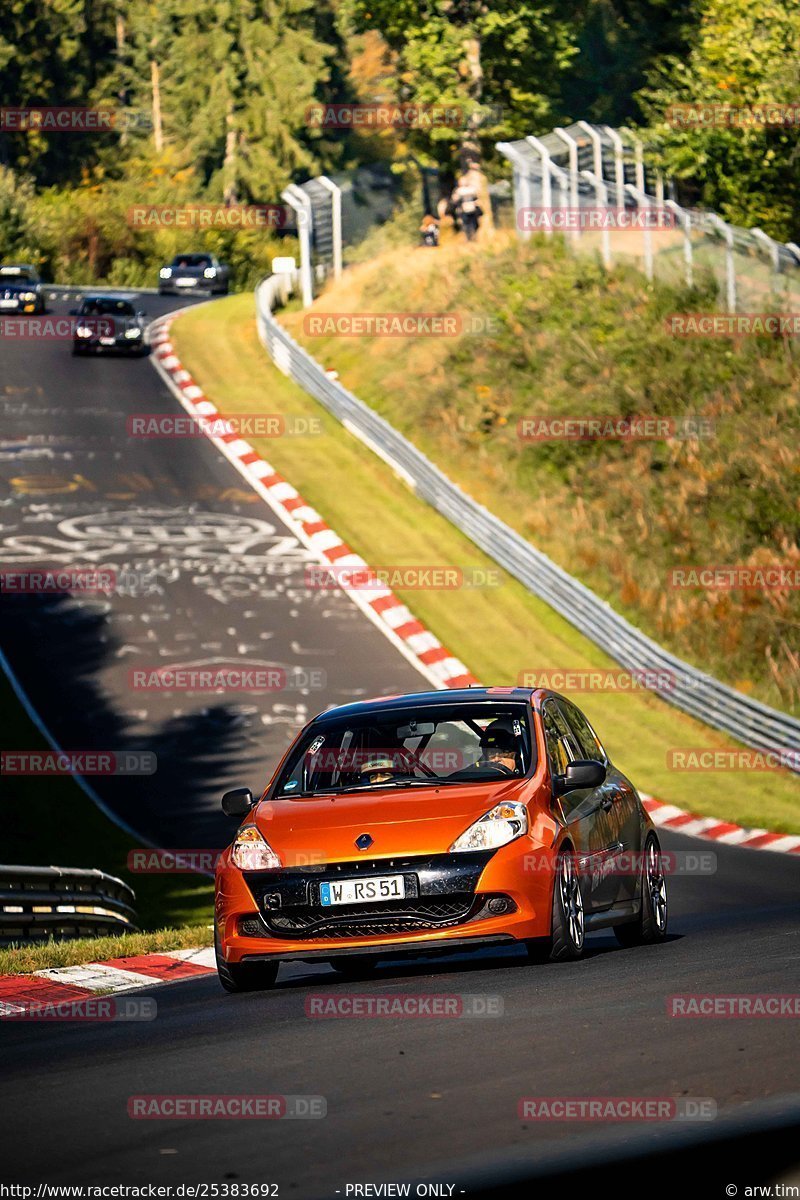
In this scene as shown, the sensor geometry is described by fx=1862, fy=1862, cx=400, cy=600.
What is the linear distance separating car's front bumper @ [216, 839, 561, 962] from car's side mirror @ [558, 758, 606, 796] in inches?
19.4

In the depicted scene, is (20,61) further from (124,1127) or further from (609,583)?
(124,1127)

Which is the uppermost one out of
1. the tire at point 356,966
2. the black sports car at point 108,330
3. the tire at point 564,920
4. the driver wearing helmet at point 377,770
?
the driver wearing helmet at point 377,770

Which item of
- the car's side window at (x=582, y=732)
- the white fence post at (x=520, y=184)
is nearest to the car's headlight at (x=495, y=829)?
the car's side window at (x=582, y=732)

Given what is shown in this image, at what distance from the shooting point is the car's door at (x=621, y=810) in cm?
1049

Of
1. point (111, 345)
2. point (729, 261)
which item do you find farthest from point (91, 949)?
point (111, 345)

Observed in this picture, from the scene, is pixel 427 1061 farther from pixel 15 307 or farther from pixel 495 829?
pixel 15 307

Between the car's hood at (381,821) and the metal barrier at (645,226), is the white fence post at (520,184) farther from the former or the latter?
the car's hood at (381,821)

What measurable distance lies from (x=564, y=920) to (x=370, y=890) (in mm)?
1051

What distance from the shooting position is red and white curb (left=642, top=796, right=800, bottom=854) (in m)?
19.0

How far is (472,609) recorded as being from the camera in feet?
90.2

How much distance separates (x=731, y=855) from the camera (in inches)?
725

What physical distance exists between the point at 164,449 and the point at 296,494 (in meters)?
→ 4.11

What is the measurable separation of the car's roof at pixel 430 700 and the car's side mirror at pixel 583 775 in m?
0.73

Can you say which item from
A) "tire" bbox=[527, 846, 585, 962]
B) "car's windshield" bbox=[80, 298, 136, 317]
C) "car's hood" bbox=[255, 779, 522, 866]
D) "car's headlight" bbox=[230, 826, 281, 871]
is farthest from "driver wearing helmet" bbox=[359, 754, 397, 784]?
"car's windshield" bbox=[80, 298, 136, 317]
